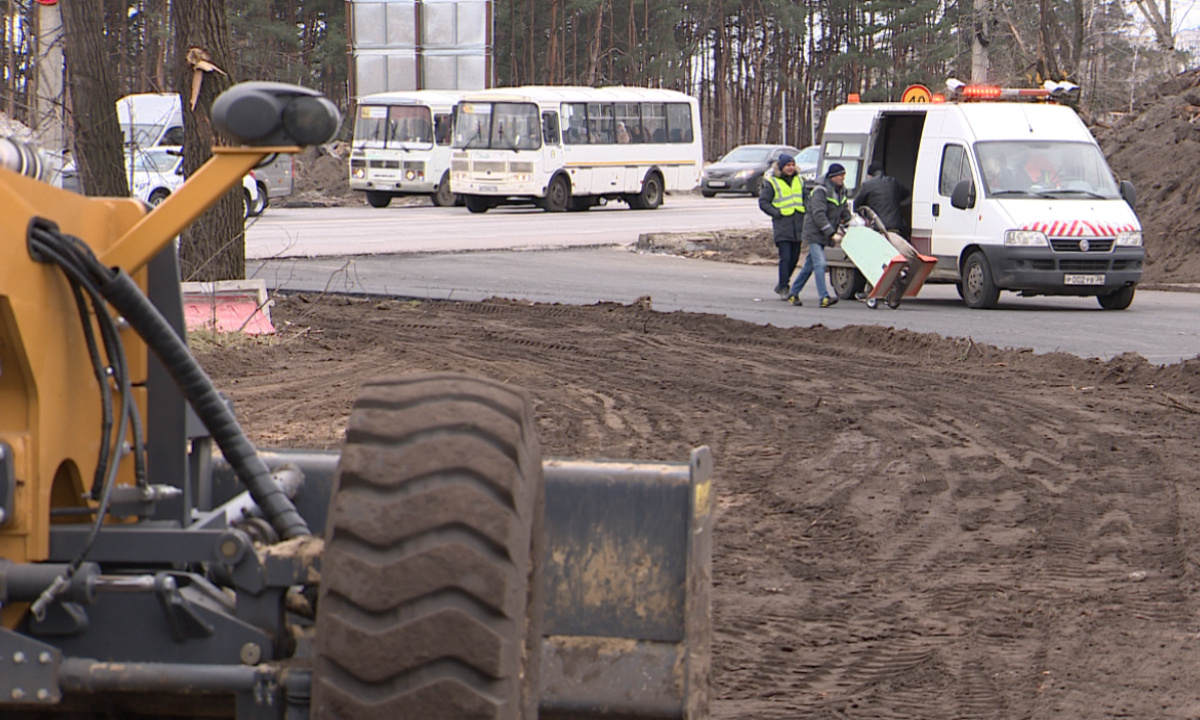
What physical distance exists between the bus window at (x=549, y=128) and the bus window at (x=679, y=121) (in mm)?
4508

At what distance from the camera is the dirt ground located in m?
5.13

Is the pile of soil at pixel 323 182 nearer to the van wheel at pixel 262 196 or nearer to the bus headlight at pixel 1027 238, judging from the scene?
the van wheel at pixel 262 196

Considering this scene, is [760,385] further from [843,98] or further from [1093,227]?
[843,98]

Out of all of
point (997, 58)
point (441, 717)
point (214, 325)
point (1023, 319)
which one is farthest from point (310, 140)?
point (997, 58)

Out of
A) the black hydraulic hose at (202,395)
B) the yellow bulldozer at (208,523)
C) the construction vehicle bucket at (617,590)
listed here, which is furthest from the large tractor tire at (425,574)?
the construction vehicle bucket at (617,590)

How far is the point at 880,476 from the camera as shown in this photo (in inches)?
328

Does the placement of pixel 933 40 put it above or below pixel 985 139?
above

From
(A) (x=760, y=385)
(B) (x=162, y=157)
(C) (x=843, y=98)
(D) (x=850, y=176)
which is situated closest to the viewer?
(A) (x=760, y=385)

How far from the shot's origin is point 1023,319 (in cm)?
1694

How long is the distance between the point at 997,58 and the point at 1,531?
48901 millimetres

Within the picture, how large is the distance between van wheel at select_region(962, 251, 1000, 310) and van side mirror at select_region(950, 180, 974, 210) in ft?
1.96

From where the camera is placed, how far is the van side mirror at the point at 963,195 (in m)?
18.2

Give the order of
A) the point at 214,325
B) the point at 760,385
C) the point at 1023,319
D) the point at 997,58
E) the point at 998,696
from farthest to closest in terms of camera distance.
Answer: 1. the point at 997,58
2. the point at 1023,319
3. the point at 214,325
4. the point at 760,385
5. the point at 998,696

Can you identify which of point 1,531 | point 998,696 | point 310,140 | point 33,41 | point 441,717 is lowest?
point 998,696
